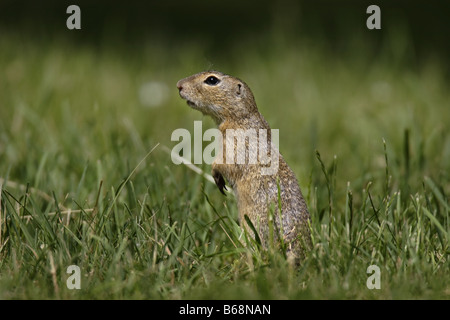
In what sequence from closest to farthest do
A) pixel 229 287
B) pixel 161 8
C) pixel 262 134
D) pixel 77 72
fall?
pixel 229 287 < pixel 262 134 < pixel 77 72 < pixel 161 8

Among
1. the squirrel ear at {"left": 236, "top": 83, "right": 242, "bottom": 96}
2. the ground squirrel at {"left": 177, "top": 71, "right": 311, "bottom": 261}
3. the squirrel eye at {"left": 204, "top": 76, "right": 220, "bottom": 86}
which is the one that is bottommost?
the ground squirrel at {"left": 177, "top": 71, "right": 311, "bottom": 261}

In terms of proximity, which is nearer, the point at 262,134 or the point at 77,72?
the point at 262,134

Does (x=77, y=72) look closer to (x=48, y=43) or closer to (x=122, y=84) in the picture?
(x=122, y=84)

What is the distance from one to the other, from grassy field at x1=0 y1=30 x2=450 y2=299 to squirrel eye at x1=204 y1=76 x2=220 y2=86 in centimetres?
35

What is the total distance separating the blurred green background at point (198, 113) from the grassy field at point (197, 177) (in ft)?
0.07

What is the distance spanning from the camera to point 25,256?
283 centimetres

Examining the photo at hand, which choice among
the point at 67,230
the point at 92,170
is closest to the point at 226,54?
the point at 92,170

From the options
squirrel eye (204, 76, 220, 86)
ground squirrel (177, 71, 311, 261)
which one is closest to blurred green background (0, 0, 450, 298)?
ground squirrel (177, 71, 311, 261)

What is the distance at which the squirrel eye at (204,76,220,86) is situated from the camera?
3.41 m

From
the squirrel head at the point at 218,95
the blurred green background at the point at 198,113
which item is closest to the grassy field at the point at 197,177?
the blurred green background at the point at 198,113

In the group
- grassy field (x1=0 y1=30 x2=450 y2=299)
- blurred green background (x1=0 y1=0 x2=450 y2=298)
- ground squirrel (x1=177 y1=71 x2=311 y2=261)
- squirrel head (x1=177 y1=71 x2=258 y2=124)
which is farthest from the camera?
blurred green background (x1=0 y1=0 x2=450 y2=298)

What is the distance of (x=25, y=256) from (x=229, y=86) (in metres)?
1.27

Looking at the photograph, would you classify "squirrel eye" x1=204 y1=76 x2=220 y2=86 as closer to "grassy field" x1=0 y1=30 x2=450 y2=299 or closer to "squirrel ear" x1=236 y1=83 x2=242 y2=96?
"squirrel ear" x1=236 y1=83 x2=242 y2=96

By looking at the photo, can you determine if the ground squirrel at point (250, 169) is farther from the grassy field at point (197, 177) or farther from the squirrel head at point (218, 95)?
the grassy field at point (197, 177)
